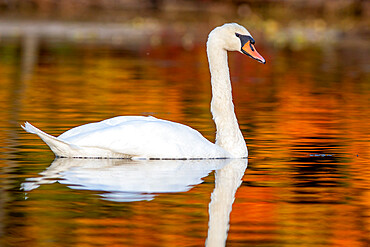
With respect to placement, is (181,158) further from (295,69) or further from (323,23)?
(323,23)

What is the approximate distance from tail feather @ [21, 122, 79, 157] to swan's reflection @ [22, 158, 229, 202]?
10cm

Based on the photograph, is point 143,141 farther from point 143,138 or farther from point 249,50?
point 249,50

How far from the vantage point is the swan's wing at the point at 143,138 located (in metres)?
9.82

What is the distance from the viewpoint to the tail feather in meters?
9.60

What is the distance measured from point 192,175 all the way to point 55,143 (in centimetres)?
135

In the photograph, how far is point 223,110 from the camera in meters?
10.8

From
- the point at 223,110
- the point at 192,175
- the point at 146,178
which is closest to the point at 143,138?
the point at 192,175

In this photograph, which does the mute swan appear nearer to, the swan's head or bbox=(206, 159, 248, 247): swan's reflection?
bbox=(206, 159, 248, 247): swan's reflection

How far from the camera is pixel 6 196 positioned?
8211mm

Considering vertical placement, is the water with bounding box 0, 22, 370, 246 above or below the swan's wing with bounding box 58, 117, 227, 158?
below

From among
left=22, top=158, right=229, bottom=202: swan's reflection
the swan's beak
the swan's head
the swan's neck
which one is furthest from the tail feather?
the swan's beak

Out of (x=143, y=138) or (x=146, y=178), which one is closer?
(x=146, y=178)

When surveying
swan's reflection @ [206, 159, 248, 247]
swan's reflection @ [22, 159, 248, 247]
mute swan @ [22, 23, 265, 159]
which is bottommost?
swan's reflection @ [206, 159, 248, 247]

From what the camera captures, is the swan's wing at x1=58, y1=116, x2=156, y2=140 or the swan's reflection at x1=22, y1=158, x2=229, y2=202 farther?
the swan's wing at x1=58, y1=116, x2=156, y2=140
